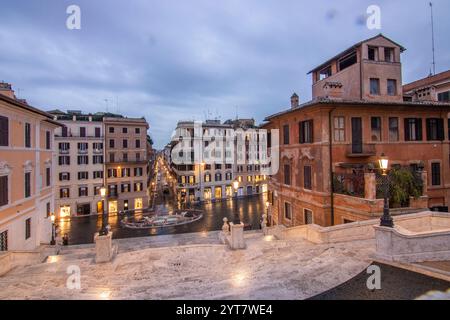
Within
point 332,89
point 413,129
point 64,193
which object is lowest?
point 64,193

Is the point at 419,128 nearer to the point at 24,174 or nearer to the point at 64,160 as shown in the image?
the point at 24,174

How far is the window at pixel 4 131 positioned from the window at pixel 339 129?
68.3ft

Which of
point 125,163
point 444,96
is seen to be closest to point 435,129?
point 444,96

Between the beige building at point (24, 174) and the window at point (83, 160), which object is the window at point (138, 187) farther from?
the beige building at point (24, 174)

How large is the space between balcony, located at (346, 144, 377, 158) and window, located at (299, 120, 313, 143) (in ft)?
9.04

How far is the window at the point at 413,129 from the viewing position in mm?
19766

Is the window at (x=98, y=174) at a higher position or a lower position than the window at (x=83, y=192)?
higher

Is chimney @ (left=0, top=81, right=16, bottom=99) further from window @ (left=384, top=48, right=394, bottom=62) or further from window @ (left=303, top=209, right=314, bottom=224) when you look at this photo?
window @ (left=384, top=48, right=394, bottom=62)

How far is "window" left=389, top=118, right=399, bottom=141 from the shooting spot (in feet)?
63.8

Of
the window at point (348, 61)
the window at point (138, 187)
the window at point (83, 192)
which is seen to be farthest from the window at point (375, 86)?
the window at point (83, 192)

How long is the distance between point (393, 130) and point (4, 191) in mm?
26219

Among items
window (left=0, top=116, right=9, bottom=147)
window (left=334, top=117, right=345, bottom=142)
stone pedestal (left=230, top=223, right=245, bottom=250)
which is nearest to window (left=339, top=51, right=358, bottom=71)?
window (left=334, top=117, right=345, bottom=142)

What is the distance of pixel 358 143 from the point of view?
18625 mm

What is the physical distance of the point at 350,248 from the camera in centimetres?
1116
